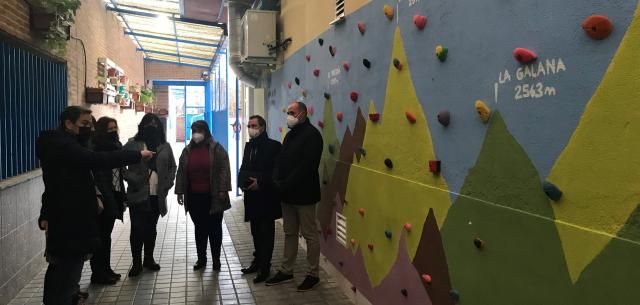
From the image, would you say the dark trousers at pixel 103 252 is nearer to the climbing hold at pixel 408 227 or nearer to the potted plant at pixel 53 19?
the potted plant at pixel 53 19

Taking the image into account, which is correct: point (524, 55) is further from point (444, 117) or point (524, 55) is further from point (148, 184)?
point (148, 184)

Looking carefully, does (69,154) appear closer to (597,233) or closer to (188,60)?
(597,233)

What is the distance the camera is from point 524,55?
187cm

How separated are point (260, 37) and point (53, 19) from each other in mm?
2426

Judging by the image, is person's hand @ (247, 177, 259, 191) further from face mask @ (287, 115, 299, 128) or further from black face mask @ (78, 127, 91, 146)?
black face mask @ (78, 127, 91, 146)

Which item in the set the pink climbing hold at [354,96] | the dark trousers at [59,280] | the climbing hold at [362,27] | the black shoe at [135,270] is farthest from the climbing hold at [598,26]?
the black shoe at [135,270]

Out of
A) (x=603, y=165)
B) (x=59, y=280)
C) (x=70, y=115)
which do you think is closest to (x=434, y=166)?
(x=603, y=165)

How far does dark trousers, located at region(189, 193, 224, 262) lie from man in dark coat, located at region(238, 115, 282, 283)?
1.44 feet

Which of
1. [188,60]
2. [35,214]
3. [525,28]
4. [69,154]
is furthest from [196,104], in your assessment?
[525,28]

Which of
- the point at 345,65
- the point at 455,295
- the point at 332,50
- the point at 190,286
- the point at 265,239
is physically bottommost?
the point at 190,286

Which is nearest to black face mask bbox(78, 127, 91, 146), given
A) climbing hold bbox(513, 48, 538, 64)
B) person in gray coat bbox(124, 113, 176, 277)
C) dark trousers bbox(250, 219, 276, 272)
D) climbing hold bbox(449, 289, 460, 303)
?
person in gray coat bbox(124, 113, 176, 277)

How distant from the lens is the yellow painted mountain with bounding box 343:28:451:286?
2756 millimetres

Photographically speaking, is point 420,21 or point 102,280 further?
point 102,280

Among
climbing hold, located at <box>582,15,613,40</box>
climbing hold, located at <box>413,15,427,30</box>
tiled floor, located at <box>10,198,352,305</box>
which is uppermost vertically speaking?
climbing hold, located at <box>413,15,427,30</box>
